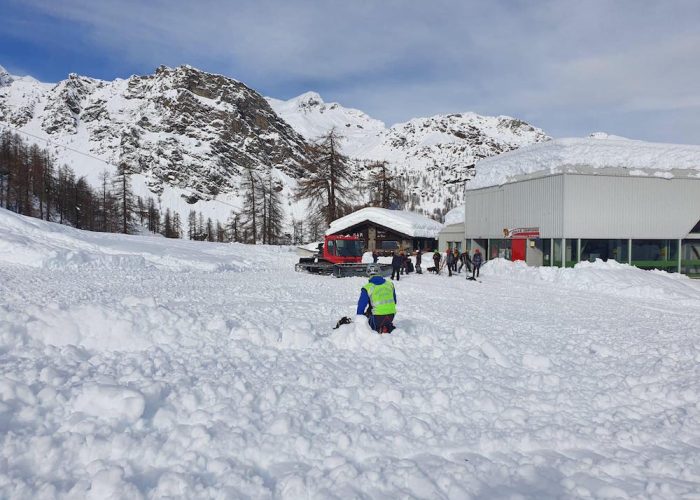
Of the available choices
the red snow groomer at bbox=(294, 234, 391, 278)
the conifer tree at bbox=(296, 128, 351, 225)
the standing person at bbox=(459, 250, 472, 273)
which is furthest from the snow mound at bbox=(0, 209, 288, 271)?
the conifer tree at bbox=(296, 128, 351, 225)

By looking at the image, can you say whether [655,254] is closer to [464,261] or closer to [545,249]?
[545,249]

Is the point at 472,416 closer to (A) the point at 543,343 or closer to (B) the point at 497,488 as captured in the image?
(B) the point at 497,488

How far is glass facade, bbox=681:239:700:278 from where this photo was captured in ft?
86.5

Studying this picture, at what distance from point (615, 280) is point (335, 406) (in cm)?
1838

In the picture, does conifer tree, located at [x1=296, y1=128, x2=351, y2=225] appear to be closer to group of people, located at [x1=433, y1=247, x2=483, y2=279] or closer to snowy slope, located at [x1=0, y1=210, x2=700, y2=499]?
group of people, located at [x1=433, y1=247, x2=483, y2=279]

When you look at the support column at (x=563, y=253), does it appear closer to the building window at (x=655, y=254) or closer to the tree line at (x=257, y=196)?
the building window at (x=655, y=254)

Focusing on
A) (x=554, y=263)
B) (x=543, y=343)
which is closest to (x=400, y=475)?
(x=543, y=343)

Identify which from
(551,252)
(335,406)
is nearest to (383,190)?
(551,252)

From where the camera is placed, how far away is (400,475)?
405cm

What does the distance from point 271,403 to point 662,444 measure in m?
4.40

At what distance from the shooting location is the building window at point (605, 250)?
2494 centimetres

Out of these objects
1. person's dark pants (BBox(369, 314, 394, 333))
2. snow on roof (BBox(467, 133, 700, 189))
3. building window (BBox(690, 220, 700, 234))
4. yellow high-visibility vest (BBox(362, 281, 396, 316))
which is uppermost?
snow on roof (BBox(467, 133, 700, 189))

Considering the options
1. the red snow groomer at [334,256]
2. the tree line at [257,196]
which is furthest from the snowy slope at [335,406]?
the tree line at [257,196]

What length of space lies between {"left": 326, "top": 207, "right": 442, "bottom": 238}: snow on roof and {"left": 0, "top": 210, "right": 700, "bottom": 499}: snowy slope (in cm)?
2888
